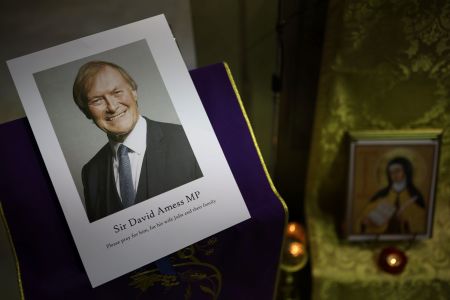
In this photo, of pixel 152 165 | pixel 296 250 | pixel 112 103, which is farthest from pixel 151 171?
Result: pixel 296 250

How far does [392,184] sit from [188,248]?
0.80 m

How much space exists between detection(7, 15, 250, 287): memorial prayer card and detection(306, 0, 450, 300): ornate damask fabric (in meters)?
0.52

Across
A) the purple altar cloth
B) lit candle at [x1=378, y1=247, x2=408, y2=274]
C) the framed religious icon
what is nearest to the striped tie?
the purple altar cloth

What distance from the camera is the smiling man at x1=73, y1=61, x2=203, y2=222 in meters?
0.64

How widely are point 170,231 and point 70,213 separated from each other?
0.17m

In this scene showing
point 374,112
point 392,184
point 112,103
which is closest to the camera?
point 112,103

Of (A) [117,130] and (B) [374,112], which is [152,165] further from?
(B) [374,112]

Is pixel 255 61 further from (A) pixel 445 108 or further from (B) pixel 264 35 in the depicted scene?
(A) pixel 445 108

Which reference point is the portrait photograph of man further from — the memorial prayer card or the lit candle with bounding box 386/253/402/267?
the lit candle with bounding box 386/253/402/267

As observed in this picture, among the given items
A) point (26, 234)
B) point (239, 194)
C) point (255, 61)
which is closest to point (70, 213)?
point (26, 234)

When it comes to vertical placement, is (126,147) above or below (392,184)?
above

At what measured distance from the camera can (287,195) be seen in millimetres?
1624

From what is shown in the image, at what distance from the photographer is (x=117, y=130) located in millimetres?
656

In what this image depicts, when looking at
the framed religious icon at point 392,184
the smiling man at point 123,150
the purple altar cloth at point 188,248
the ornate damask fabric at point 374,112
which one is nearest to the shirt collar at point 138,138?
the smiling man at point 123,150
